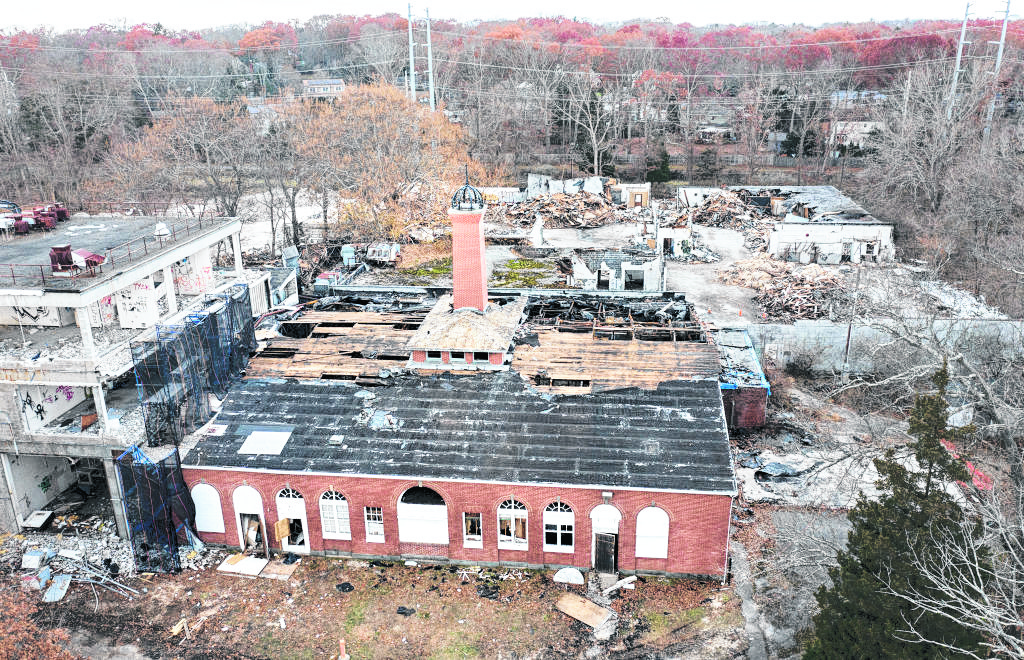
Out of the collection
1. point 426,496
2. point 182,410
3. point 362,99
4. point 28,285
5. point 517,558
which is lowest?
point 517,558

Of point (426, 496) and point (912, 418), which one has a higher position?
point (912, 418)

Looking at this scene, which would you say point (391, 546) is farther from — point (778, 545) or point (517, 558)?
point (778, 545)

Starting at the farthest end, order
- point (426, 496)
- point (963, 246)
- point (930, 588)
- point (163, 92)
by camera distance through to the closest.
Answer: point (163, 92)
point (963, 246)
point (426, 496)
point (930, 588)

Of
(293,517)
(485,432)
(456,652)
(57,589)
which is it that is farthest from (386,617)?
(57,589)

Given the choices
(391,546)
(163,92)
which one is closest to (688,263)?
(391,546)

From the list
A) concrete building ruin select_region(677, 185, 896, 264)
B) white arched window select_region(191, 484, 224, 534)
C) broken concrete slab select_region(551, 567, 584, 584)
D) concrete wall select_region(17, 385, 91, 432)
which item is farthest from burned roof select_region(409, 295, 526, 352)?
concrete building ruin select_region(677, 185, 896, 264)

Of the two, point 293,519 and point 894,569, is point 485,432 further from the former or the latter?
point 894,569

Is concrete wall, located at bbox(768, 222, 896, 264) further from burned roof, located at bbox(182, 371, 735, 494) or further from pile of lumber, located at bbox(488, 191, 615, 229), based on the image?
burned roof, located at bbox(182, 371, 735, 494)
